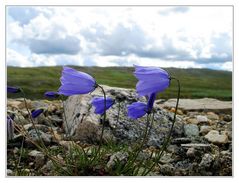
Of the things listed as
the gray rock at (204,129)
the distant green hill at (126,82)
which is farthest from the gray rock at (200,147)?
the distant green hill at (126,82)

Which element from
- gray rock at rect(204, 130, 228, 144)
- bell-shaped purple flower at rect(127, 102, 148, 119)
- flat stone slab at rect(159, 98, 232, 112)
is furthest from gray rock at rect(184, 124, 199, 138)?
bell-shaped purple flower at rect(127, 102, 148, 119)

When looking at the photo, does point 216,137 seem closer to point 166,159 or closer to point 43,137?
point 166,159

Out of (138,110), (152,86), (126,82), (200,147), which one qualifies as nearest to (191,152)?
(200,147)

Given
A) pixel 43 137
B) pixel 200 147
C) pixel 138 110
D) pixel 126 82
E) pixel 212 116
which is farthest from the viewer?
pixel 126 82

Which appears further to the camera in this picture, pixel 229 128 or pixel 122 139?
pixel 229 128
